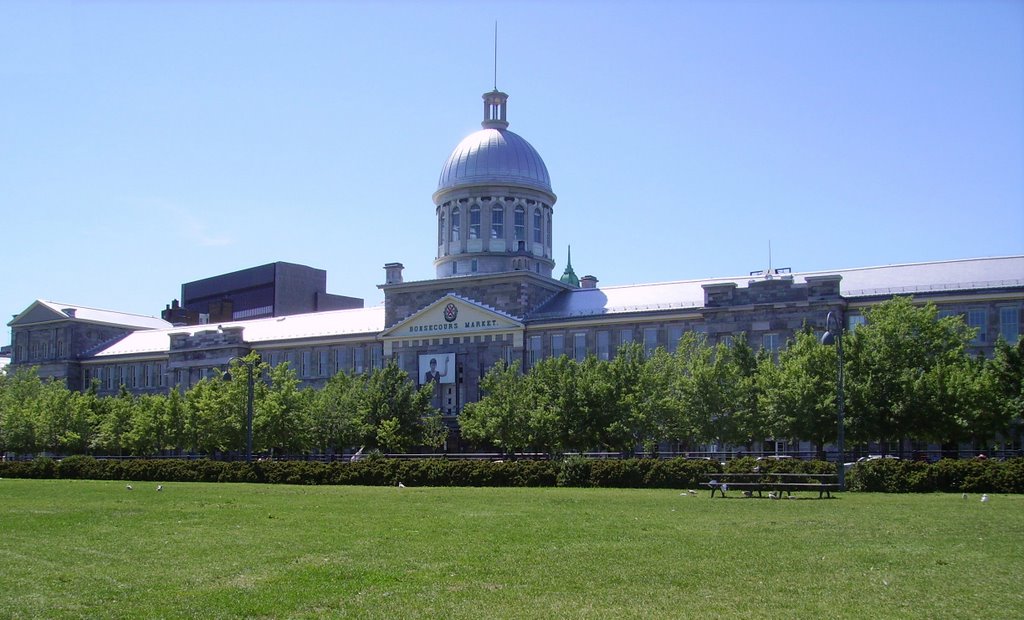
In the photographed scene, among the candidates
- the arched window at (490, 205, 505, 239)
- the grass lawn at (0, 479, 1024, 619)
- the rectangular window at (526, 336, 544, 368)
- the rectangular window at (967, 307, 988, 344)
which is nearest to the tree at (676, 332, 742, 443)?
the rectangular window at (967, 307, 988, 344)

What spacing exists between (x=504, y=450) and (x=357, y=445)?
9.73m

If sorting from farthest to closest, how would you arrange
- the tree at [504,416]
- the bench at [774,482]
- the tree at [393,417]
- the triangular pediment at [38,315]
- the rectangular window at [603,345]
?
the triangular pediment at [38,315]
the rectangular window at [603,345]
the tree at [393,417]
the tree at [504,416]
the bench at [774,482]

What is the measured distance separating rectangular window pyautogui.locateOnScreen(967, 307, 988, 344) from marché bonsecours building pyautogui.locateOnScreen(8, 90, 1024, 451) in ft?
0.18

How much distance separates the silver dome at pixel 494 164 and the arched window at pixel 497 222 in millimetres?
2003

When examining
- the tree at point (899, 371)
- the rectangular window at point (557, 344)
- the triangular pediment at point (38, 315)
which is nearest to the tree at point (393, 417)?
the rectangular window at point (557, 344)

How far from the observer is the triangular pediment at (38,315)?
10238cm

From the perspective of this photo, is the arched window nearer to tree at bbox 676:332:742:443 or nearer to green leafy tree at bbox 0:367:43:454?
tree at bbox 676:332:742:443

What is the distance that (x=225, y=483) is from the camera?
48.3m

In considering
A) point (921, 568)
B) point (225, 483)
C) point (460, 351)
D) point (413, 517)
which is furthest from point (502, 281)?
point (921, 568)

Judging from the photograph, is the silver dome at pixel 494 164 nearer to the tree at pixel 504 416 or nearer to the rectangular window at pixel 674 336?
the rectangular window at pixel 674 336

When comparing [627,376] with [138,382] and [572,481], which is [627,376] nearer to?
[572,481]

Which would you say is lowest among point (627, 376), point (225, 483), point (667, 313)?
point (225, 483)

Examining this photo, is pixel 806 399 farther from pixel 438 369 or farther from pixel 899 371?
pixel 438 369

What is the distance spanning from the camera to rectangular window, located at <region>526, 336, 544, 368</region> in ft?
245
